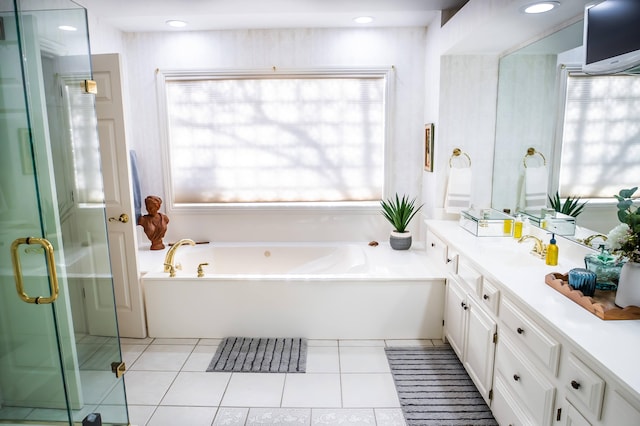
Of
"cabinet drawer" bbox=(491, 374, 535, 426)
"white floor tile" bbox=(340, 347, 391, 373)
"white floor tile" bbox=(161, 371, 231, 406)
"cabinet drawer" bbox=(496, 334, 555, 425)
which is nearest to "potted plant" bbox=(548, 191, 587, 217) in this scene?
"cabinet drawer" bbox=(496, 334, 555, 425)

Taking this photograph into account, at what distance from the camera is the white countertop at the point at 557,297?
1280 millimetres

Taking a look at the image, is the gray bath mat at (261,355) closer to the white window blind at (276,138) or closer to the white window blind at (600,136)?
the white window blind at (276,138)

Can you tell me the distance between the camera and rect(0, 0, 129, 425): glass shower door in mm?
1681

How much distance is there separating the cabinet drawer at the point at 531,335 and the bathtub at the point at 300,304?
1.00 metres

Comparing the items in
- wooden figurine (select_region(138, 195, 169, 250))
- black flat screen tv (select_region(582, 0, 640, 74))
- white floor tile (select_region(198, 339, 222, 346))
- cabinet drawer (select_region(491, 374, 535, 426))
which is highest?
black flat screen tv (select_region(582, 0, 640, 74))

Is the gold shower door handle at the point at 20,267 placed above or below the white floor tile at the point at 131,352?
above

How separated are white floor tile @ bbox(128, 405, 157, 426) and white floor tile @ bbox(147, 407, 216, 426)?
0.03 m

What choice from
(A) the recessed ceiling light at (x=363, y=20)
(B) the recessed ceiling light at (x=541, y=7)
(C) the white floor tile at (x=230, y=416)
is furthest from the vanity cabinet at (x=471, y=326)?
(A) the recessed ceiling light at (x=363, y=20)

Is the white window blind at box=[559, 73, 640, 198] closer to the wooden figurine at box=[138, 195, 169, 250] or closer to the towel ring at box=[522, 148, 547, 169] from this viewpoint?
the towel ring at box=[522, 148, 547, 169]

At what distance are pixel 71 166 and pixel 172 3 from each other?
1562mm

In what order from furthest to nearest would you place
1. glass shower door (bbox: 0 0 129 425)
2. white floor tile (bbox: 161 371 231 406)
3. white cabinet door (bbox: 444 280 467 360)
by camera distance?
1. white cabinet door (bbox: 444 280 467 360)
2. white floor tile (bbox: 161 371 231 406)
3. glass shower door (bbox: 0 0 129 425)

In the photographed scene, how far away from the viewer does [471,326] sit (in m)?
2.39

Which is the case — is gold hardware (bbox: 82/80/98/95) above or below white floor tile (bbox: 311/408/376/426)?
above

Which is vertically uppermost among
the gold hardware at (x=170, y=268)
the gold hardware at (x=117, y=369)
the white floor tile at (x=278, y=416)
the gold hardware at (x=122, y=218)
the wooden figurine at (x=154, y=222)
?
the gold hardware at (x=122, y=218)
